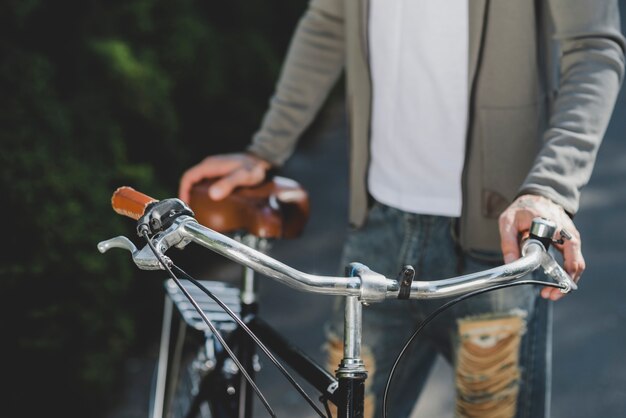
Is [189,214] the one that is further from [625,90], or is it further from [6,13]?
[625,90]

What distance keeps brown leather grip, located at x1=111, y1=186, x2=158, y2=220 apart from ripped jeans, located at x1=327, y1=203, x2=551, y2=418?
68 cm

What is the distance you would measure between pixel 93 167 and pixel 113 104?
37cm

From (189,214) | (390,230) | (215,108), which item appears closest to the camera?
(189,214)

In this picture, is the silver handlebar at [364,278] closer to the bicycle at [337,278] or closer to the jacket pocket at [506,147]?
the bicycle at [337,278]

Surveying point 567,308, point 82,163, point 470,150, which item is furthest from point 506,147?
point 567,308

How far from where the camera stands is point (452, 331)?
78.0 inches

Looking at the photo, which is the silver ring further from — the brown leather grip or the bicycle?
the brown leather grip

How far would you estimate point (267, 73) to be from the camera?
5.22m

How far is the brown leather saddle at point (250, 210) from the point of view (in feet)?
7.35

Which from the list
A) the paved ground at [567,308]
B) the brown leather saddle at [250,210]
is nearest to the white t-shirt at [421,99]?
the brown leather saddle at [250,210]

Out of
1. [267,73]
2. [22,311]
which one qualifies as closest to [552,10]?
[22,311]

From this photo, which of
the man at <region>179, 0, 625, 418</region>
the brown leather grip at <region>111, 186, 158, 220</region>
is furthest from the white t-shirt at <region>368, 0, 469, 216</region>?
the brown leather grip at <region>111, 186, 158, 220</region>

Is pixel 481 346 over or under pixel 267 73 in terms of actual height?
under

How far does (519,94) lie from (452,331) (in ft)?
1.72
